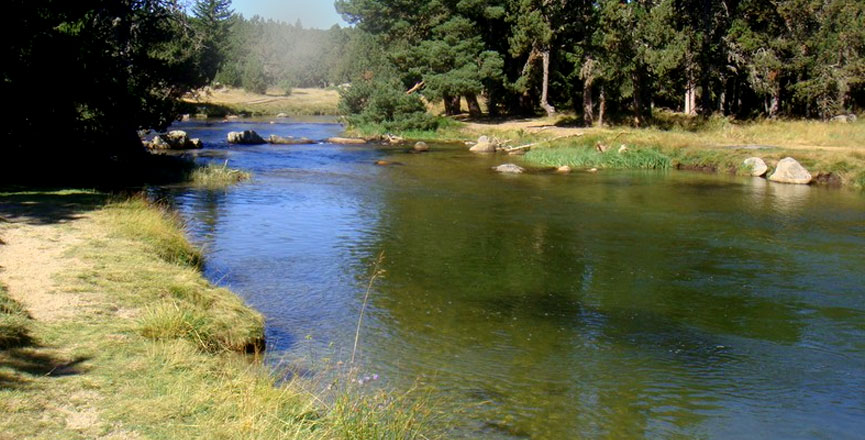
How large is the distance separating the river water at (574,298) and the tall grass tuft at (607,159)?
724cm

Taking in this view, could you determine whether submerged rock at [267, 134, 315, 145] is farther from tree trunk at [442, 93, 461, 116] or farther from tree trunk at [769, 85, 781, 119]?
tree trunk at [769, 85, 781, 119]

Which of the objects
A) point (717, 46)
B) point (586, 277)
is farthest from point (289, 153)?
point (586, 277)

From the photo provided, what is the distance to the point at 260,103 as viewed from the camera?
81.1 m

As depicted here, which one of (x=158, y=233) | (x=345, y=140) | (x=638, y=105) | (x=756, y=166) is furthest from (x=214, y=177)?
(x=638, y=105)

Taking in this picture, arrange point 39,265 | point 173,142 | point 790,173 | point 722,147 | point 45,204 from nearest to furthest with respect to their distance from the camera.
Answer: point 39,265 < point 45,204 < point 790,173 < point 722,147 < point 173,142

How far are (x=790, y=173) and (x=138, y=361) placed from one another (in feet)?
84.0

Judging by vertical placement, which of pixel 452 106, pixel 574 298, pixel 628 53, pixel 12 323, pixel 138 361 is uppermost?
pixel 628 53

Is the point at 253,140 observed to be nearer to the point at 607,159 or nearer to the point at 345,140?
the point at 345,140

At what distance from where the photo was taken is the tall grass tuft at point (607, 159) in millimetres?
31516

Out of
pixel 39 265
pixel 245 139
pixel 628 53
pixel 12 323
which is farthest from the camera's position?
pixel 245 139

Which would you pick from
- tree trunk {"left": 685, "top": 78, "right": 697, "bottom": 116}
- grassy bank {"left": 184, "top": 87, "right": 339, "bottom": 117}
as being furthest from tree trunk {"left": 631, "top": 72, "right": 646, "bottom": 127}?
grassy bank {"left": 184, "top": 87, "right": 339, "bottom": 117}

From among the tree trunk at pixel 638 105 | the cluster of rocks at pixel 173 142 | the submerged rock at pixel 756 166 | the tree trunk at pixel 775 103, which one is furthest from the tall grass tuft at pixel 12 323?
the tree trunk at pixel 775 103

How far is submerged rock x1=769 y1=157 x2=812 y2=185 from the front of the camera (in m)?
26.9

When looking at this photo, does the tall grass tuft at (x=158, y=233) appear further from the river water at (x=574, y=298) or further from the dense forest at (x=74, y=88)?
the dense forest at (x=74, y=88)
